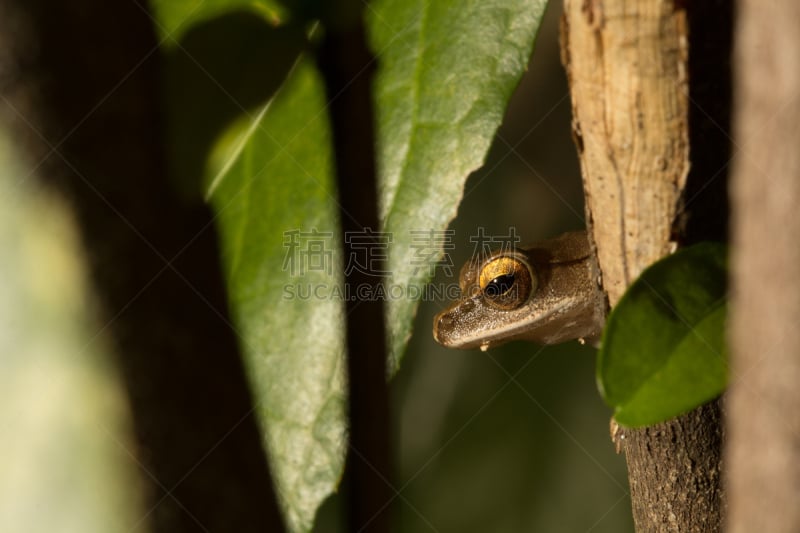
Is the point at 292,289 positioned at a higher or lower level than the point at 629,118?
lower

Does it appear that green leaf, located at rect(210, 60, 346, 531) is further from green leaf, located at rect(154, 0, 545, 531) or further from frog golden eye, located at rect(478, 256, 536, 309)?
frog golden eye, located at rect(478, 256, 536, 309)

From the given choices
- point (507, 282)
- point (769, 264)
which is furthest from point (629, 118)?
point (507, 282)

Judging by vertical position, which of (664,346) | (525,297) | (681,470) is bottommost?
(525,297)

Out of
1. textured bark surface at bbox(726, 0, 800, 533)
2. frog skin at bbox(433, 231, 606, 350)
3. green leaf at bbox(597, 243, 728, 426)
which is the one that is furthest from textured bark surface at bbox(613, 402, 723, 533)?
frog skin at bbox(433, 231, 606, 350)

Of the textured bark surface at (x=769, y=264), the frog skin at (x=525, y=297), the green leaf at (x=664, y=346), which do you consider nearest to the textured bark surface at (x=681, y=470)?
the green leaf at (x=664, y=346)

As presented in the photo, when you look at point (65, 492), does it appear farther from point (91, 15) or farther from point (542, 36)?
point (542, 36)

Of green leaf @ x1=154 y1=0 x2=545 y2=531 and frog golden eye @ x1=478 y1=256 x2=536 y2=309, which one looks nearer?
green leaf @ x1=154 y1=0 x2=545 y2=531

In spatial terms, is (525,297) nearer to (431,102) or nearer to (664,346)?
(431,102)

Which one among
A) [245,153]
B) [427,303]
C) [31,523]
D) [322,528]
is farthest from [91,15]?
[322,528]
